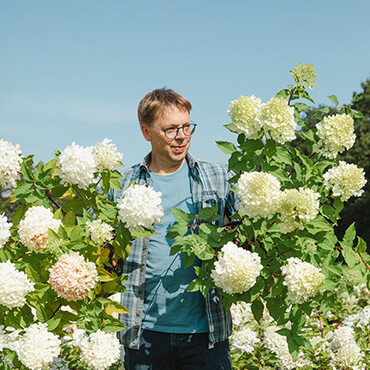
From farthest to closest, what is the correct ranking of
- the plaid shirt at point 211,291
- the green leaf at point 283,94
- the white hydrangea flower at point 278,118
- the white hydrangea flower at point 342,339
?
1. the white hydrangea flower at point 342,339
2. the plaid shirt at point 211,291
3. the green leaf at point 283,94
4. the white hydrangea flower at point 278,118

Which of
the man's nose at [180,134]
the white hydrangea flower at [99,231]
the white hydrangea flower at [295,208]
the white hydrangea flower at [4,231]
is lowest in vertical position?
the white hydrangea flower at [295,208]

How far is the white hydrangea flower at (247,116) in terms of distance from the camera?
2637mm

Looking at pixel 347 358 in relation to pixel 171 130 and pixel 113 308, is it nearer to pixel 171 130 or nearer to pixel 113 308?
pixel 113 308

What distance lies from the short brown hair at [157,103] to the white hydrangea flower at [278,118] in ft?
3.21

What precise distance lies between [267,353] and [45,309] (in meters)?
2.70

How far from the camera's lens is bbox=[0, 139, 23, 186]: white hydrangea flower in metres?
2.87

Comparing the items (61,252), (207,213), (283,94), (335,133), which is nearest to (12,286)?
(61,252)

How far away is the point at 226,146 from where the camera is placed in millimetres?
2727

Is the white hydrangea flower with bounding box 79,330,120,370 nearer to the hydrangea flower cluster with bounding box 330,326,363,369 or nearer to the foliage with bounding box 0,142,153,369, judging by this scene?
the foliage with bounding box 0,142,153,369

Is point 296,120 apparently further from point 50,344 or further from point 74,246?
point 50,344

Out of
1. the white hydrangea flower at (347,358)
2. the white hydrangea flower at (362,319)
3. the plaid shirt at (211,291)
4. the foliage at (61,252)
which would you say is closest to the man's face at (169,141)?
the plaid shirt at (211,291)

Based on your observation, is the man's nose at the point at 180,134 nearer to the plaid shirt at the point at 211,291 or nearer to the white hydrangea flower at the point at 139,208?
the plaid shirt at the point at 211,291

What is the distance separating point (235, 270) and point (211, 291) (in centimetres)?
66

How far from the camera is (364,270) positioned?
9.20 ft
